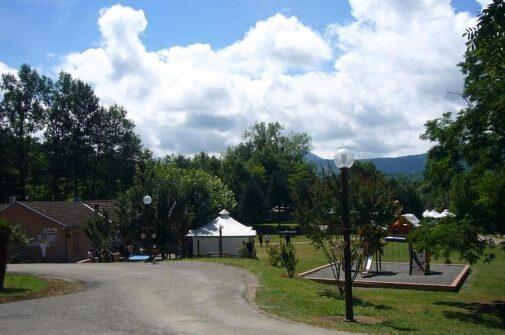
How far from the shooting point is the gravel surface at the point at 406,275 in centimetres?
2303

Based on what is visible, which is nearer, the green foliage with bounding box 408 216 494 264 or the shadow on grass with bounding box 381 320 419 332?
the shadow on grass with bounding box 381 320 419 332

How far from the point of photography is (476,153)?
19797 mm

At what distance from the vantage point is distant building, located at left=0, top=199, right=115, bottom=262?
36.6m

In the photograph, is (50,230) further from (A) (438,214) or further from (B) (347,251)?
(A) (438,214)

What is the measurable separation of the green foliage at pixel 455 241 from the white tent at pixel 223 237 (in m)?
18.2

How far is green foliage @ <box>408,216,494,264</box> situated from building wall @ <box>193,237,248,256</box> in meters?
19.1

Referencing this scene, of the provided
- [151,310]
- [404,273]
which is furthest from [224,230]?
[151,310]

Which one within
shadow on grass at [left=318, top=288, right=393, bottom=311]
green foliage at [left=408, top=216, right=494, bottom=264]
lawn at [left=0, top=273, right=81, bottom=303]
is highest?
green foliage at [left=408, top=216, right=494, bottom=264]

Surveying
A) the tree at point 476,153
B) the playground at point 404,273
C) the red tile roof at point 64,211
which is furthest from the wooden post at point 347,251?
the red tile roof at point 64,211

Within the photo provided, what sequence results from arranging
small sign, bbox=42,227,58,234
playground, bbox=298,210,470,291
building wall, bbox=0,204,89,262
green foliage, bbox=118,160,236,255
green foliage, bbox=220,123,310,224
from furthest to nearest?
green foliage, bbox=220,123,310,224 < small sign, bbox=42,227,58,234 < building wall, bbox=0,204,89,262 < green foliage, bbox=118,160,236,255 < playground, bbox=298,210,470,291

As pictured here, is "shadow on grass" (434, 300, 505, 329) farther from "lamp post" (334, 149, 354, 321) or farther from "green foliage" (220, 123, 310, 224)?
"green foliage" (220, 123, 310, 224)

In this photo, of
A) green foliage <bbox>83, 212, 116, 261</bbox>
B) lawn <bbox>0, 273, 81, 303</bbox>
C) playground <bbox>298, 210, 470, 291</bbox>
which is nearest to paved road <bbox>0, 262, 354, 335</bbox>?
lawn <bbox>0, 273, 81, 303</bbox>

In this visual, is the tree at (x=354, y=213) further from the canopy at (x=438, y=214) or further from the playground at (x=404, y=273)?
the canopy at (x=438, y=214)

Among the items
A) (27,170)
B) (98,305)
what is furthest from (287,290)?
(27,170)
